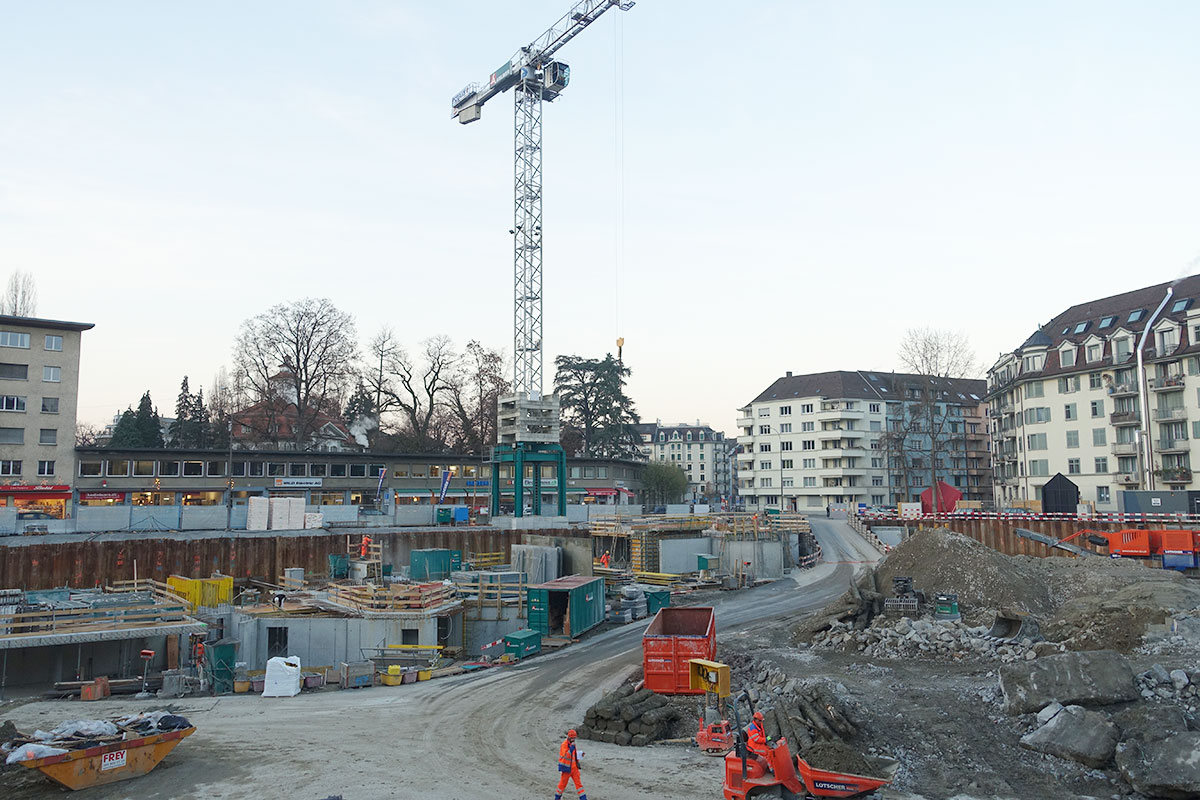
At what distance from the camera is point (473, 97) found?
269ft

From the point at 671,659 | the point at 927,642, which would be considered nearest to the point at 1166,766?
the point at 927,642

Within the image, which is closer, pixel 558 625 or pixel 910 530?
pixel 558 625

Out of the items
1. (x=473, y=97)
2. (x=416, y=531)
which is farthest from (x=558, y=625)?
(x=473, y=97)

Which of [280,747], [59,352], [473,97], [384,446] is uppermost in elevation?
[473,97]

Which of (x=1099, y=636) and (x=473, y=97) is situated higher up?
(x=473, y=97)

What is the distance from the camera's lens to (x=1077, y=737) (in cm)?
1454

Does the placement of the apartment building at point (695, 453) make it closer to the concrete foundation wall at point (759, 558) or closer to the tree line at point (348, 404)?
the tree line at point (348, 404)

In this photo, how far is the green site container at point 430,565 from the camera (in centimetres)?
3925

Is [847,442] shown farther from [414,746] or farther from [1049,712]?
[414,746]

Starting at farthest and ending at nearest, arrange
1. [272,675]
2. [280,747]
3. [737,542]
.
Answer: [737,542]
[272,675]
[280,747]

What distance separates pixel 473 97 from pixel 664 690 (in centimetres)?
7393

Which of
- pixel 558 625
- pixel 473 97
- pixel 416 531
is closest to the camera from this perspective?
pixel 558 625

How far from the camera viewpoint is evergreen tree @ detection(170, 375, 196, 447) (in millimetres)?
96750

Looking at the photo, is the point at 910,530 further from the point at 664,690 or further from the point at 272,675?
the point at 272,675
